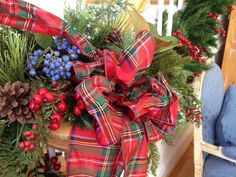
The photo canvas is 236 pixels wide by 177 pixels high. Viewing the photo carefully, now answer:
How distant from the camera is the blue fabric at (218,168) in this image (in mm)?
1141

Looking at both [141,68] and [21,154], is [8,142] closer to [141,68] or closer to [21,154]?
[21,154]

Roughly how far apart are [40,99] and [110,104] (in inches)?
4.5

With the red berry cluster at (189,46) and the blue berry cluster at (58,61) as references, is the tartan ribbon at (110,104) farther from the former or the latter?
the red berry cluster at (189,46)

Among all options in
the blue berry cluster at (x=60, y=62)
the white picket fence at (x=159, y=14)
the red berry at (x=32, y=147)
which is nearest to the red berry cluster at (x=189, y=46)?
the white picket fence at (x=159, y=14)

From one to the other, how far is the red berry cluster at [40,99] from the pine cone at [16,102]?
0.04 ft

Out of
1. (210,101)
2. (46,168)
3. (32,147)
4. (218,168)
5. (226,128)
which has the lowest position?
(218,168)

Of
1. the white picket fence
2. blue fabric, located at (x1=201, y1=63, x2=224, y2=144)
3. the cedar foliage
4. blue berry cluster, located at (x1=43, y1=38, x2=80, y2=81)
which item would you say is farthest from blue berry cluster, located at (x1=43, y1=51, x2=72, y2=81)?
blue fabric, located at (x1=201, y1=63, x2=224, y2=144)

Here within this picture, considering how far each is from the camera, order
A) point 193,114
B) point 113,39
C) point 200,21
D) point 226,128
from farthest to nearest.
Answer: point 226,128
point 200,21
point 193,114
point 113,39

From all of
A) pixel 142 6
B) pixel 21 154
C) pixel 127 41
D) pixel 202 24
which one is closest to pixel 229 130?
pixel 202 24

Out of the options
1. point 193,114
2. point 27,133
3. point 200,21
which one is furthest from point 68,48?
point 200,21

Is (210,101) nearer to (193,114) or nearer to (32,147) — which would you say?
(193,114)

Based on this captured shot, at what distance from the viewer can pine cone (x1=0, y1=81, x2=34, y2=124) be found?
1.38 ft

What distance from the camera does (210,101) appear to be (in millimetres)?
1204

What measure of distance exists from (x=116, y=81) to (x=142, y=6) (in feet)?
1.20
